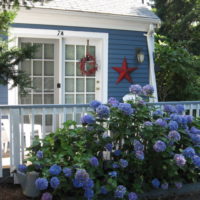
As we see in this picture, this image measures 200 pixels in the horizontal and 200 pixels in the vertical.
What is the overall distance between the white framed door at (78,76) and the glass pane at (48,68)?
314 mm

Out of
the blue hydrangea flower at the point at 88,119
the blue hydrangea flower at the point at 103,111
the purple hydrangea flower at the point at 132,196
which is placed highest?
the blue hydrangea flower at the point at 103,111

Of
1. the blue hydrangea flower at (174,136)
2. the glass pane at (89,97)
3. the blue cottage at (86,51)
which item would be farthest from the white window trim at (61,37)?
the blue hydrangea flower at (174,136)

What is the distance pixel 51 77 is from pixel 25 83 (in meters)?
3.54

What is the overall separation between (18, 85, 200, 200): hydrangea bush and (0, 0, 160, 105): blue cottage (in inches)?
126

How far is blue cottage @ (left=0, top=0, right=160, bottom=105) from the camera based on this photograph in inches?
248

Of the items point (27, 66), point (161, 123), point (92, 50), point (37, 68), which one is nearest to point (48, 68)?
point (37, 68)

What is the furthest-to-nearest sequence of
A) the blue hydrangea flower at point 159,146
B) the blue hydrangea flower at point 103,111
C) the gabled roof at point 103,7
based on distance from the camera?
the gabled roof at point 103,7, the blue hydrangea flower at point 103,111, the blue hydrangea flower at point 159,146

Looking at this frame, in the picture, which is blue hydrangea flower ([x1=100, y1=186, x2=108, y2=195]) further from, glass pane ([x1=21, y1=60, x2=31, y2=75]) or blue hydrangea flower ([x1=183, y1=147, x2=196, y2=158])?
glass pane ([x1=21, y1=60, x2=31, y2=75])

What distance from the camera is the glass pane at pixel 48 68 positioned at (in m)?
6.59

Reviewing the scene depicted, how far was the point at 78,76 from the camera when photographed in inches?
262

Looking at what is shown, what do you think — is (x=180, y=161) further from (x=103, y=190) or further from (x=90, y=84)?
(x=90, y=84)

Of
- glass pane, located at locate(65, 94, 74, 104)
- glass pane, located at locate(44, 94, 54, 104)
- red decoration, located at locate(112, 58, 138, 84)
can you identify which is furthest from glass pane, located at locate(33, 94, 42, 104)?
red decoration, located at locate(112, 58, 138, 84)

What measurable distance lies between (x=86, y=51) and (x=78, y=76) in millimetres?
588

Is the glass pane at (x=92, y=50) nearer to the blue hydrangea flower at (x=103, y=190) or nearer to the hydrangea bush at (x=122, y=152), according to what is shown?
the hydrangea bush at (x=122, y=152)
